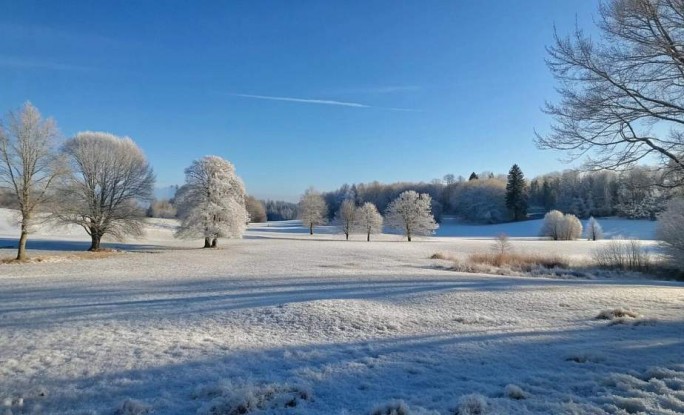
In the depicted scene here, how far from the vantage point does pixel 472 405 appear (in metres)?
4.66

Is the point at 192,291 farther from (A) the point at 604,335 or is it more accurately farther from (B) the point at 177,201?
(B) the point at 177,201

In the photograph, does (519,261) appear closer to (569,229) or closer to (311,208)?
(569,229)

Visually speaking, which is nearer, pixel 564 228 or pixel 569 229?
pixel 569 229

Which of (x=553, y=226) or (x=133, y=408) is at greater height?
(x=553, y=226)

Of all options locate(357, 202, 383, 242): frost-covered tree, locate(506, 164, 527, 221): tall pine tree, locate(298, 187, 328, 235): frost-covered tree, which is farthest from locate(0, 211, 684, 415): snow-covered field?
locate(506, 164, 527, 221): tall pine tree

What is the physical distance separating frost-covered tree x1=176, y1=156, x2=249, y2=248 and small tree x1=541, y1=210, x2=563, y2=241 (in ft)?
167

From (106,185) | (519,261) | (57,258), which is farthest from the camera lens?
(106,185)

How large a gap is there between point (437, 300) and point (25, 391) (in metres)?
10.2

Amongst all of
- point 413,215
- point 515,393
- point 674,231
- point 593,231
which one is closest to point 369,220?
point 413,215

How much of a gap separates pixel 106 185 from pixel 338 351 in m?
34.0

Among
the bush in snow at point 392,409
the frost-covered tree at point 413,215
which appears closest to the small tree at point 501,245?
the frost-covered tree at point 413,215

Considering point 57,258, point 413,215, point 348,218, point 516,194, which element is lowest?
point 57,258

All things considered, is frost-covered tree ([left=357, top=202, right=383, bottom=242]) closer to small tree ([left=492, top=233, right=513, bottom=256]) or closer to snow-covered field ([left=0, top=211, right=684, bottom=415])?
small tree ([left=492, top=233, right=513, bottom=256])

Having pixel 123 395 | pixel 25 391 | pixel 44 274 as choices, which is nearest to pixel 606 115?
pixel 123 395
